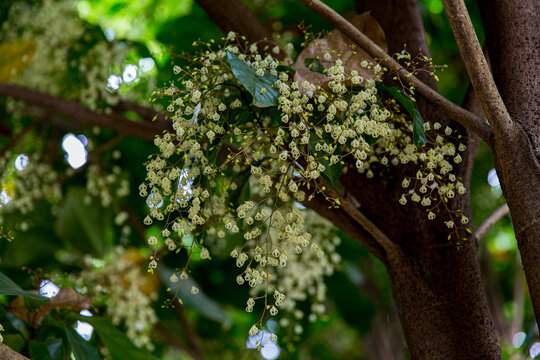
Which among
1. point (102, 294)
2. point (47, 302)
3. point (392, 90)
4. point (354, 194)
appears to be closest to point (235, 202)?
point (354, 194)

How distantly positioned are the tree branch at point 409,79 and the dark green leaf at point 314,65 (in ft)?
0.33

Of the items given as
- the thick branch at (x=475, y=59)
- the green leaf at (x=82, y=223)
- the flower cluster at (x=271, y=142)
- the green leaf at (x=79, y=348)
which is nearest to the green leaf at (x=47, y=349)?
the green leaf at (x=79, y=348)

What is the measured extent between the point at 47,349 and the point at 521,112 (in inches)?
48.9

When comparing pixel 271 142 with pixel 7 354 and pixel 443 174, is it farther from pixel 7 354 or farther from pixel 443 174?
pixel 7 354

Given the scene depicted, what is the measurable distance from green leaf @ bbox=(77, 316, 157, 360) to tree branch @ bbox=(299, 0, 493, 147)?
0.96 meters

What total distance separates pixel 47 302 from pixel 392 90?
0.98 m

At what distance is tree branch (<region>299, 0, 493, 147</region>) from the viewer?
111 cm

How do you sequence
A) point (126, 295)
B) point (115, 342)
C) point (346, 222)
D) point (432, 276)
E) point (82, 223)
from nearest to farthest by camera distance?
point (432, 276) < point (346, 222) < point (115, 342) < point (126, 295) < point (82, 223)

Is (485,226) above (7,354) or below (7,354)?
above

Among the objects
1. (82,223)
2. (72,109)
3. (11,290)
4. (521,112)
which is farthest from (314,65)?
(82,223)

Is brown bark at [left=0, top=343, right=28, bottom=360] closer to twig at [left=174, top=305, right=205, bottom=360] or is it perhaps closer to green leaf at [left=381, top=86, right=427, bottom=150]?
green leaf at [left=381, top=86, right=427, bottom=150]

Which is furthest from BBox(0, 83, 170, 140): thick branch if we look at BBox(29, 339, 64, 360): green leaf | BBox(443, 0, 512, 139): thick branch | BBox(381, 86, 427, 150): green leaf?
BBox(443, 0, 512, 139): thick branch

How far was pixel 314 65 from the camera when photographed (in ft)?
3.96

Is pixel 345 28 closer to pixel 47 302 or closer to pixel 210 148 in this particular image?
pixel 210 148
